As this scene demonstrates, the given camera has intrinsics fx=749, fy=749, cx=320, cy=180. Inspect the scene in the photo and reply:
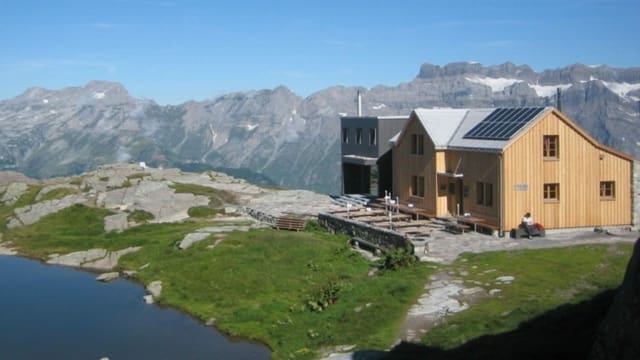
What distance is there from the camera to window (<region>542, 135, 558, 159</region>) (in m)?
41.8

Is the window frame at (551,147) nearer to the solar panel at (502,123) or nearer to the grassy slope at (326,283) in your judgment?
the solar panel at (502,123)

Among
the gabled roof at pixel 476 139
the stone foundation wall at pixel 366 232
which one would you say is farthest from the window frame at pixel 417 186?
the stone foundation wall at pixel 366 232

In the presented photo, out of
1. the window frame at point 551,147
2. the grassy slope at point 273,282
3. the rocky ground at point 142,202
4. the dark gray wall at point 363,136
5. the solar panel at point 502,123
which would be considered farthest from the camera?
the dark gray wall at point 363,136

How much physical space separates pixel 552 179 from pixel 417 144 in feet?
36.6

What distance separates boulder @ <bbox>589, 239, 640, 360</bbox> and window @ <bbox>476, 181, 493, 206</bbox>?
1232 inches

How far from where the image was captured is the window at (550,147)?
137 ft

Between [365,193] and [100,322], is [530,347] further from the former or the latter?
[365,193]

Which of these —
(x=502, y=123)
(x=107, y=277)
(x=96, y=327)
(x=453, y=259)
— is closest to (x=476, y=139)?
(x=502, y=123)

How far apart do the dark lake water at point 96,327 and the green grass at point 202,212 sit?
18.0 meters

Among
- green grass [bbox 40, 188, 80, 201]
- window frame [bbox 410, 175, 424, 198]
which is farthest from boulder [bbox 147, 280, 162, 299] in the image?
green grass [bbox 40, 188, 80, 201]

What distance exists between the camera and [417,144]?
50.5 m

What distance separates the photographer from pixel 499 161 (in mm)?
41219

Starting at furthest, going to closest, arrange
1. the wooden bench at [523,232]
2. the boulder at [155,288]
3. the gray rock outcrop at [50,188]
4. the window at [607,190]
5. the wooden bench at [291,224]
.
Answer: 1. the gray rock outcrop at [50,188]
2. the wooden bench at [291,224]
3. the window at [607,190]
4. the boulder at [155,288]
5. the wooden bench at [523,232]

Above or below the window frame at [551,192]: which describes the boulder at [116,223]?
below
